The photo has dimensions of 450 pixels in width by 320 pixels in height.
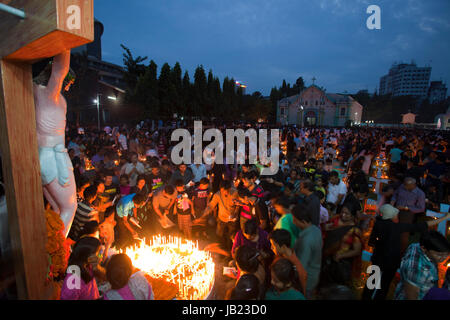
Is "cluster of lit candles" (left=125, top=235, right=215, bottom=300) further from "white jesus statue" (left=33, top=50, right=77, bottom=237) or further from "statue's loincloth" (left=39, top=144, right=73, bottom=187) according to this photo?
"statue's loincloth" (left=39, top=144, right=73, bottom=187)

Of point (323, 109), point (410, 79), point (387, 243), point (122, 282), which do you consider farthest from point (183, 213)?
point (410, 79)

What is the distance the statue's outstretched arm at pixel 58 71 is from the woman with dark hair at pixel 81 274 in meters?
1.80

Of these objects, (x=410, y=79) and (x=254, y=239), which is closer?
(x=254, y=239)

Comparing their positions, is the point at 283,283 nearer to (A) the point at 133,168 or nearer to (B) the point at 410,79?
(A) the point at 133,168

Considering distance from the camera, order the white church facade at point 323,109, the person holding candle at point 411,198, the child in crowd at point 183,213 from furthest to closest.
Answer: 1. the white church facade at point 323,109
2. the child in crowd at point 183,213
3. the person holding candle at point 411,198

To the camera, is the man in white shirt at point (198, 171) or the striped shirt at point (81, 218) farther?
the man in white shirt at point (198, 171)

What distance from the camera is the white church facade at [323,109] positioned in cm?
5925

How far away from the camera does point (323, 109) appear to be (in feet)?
201

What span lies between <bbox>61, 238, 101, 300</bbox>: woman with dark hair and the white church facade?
199ft

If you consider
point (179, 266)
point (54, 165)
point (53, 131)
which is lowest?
point (179, 266)

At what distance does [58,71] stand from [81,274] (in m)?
2.26

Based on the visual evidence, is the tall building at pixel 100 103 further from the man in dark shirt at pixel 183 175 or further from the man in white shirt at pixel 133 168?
the man in dark shirt at pixel 183 175

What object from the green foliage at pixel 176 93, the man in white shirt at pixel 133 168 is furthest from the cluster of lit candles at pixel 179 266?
the green foliage at pixel 176 93

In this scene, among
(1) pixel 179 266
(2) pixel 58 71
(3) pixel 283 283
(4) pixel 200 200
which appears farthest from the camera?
(4) pixel 200 200
